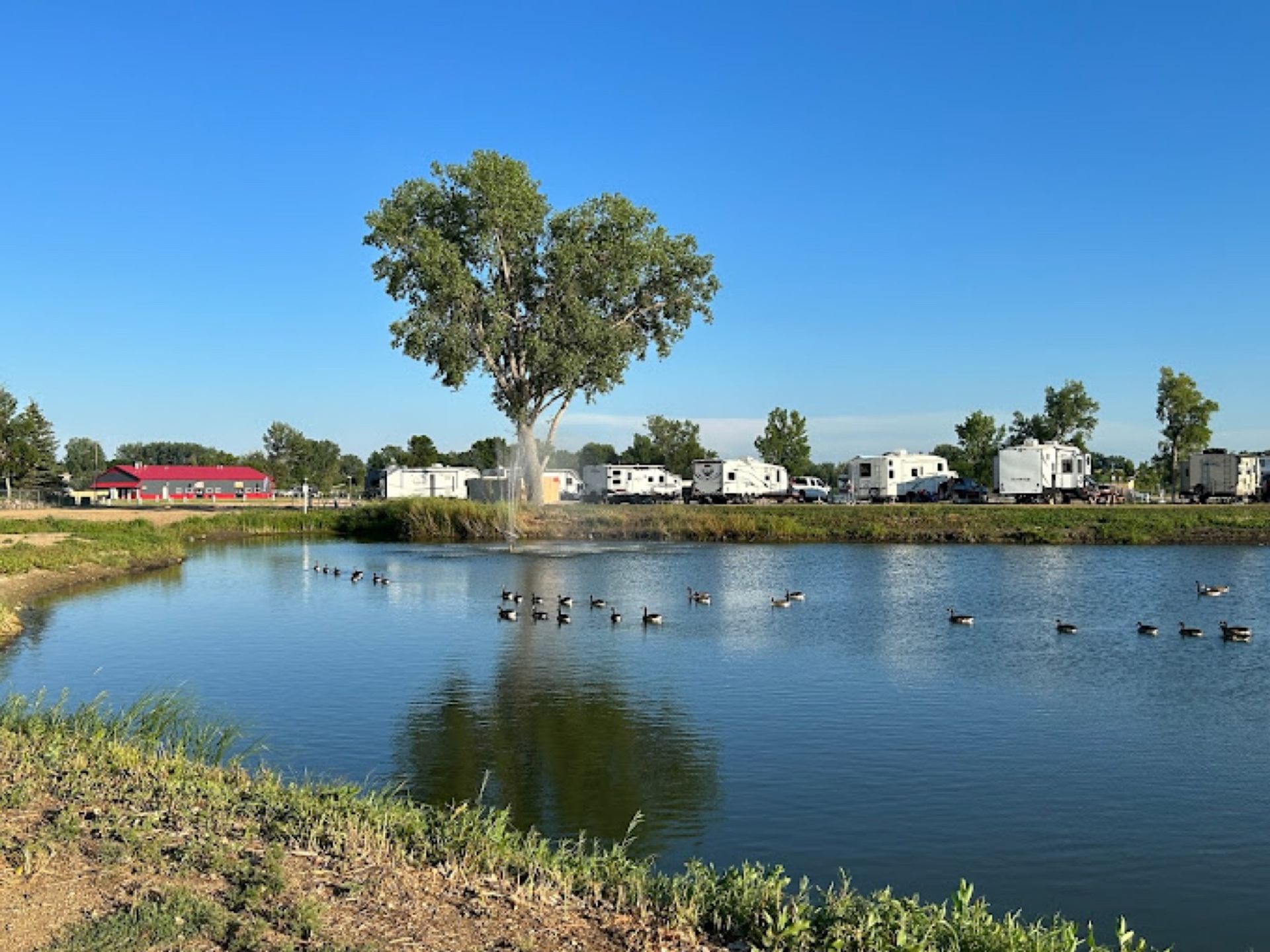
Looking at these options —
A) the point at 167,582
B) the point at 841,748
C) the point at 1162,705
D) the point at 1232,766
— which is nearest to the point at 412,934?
the point at 841,748

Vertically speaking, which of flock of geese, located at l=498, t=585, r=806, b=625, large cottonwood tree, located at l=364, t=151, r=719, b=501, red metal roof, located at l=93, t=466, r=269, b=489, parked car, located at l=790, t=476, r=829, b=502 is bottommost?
flock of geese, located at l=498, t=585, r=806, b=625

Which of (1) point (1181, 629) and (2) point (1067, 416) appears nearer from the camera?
(1) point (1181, 629)

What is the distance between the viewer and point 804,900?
8781mm

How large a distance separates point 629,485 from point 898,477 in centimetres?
2215

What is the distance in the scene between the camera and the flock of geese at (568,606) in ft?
96.3

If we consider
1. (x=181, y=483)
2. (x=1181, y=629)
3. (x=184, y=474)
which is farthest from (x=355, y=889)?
(x=184, y=474)

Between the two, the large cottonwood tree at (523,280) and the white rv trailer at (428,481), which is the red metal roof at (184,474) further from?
the large cottonwood tree at (523,280)

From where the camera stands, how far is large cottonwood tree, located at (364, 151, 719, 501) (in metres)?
59.6

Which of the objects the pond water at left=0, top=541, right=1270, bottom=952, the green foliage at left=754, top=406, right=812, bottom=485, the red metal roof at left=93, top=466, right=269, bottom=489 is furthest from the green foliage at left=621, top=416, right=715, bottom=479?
the pond water at left=0, top=541, right=1270, bottom=952

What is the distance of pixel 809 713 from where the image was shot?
18.5m

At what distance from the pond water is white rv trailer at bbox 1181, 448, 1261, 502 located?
34.2 meters

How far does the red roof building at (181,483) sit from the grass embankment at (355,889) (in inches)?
4616

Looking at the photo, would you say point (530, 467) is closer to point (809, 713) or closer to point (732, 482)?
point (732, 482)

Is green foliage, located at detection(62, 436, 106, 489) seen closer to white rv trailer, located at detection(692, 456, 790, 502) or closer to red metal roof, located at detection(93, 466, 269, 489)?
red metal roof, located at detection(93, 466, 269, 489)
